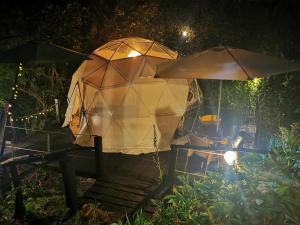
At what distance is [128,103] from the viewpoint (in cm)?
902

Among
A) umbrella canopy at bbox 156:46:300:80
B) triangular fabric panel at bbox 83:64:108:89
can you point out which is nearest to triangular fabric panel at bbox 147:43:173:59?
triangular fabric panel at bbox 83:64:108:89

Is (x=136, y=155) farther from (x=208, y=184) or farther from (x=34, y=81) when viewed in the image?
(x=34, y=81)

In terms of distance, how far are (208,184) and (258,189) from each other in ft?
2.00

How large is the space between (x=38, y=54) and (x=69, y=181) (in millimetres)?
2721

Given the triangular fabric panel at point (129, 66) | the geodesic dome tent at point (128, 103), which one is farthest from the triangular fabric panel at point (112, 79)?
the triangular fabric panel at point (129, 66)

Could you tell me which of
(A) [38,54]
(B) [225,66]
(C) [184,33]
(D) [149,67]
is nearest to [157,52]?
(D) [149,67]

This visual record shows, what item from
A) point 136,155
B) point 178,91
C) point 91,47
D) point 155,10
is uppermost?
point 155,10

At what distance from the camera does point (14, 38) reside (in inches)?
472

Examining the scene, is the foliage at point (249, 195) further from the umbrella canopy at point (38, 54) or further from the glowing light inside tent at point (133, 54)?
the glowing light inside tent at point (133, 54)

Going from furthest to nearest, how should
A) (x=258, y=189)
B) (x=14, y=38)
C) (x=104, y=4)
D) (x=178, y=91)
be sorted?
(x=104, y=4), (x=14, y=38), (x=178, y=91), (x=258, y=189)

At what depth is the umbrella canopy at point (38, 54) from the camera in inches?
263

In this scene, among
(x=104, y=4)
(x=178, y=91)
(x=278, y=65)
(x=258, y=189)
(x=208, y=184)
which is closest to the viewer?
(x=258, y=189)

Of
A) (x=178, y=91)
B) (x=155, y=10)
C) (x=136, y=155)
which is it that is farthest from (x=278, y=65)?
(x=155, y=10)

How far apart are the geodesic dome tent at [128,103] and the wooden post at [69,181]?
2.70 meters
